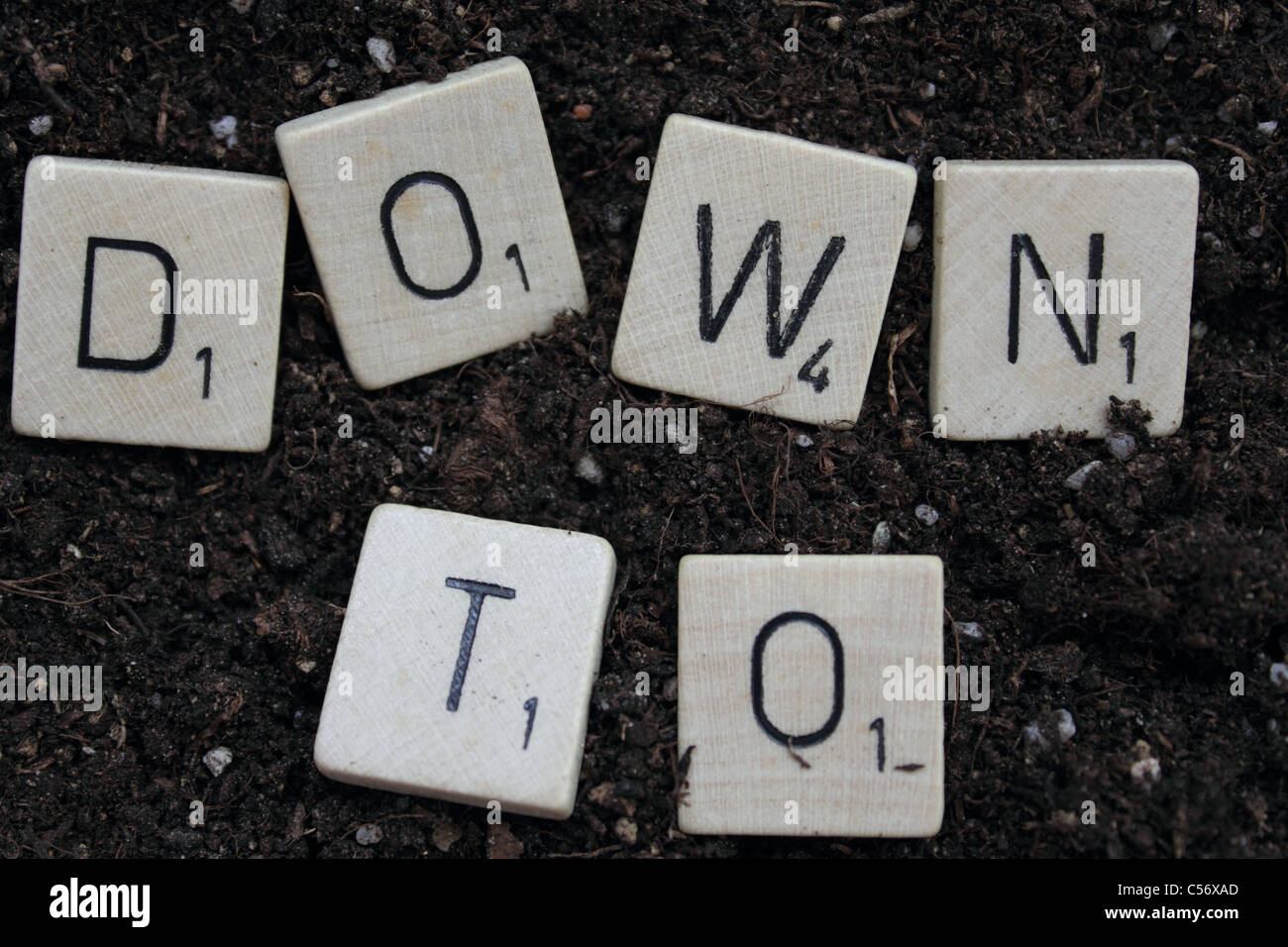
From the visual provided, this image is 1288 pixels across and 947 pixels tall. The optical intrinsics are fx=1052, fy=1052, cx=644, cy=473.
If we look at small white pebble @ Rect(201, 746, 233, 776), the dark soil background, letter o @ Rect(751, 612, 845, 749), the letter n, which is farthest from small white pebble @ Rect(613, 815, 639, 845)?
the letter n

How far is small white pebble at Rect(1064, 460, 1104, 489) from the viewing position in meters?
1.91

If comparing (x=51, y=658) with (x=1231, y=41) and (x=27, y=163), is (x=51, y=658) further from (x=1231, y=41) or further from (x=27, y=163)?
(x=1231, y=41)

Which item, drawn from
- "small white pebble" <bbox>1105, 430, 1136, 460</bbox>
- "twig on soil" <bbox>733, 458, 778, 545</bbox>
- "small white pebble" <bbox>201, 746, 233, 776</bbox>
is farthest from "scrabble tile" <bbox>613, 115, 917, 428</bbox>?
"small white pebble" <bbox>201, 746, 233, 776</bbox>

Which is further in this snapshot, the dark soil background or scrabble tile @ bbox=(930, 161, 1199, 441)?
scrabble tile @ bbox=(930, 161, 1199, 441)

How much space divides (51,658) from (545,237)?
3.87 feet

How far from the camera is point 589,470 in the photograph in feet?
6.36

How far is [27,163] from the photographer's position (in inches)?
77.6

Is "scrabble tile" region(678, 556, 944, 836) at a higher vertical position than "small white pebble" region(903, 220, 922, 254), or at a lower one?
lower

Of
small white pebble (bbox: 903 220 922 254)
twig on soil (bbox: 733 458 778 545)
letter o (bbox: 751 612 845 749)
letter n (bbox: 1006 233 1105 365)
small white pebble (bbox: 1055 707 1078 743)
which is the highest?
small white pebble (bbox: 903 220 922 254)

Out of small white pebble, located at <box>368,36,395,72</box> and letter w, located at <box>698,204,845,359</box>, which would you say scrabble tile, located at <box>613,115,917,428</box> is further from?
small white pebble, located at <box>368,36,395,72</box>

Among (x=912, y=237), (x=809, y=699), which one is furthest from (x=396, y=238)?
(x=809, y=699)

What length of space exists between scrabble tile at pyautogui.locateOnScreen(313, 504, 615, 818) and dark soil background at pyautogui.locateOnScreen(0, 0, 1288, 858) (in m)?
0.09

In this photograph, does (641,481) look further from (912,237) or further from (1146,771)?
(1146,771)

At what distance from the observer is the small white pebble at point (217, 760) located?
185 cm
